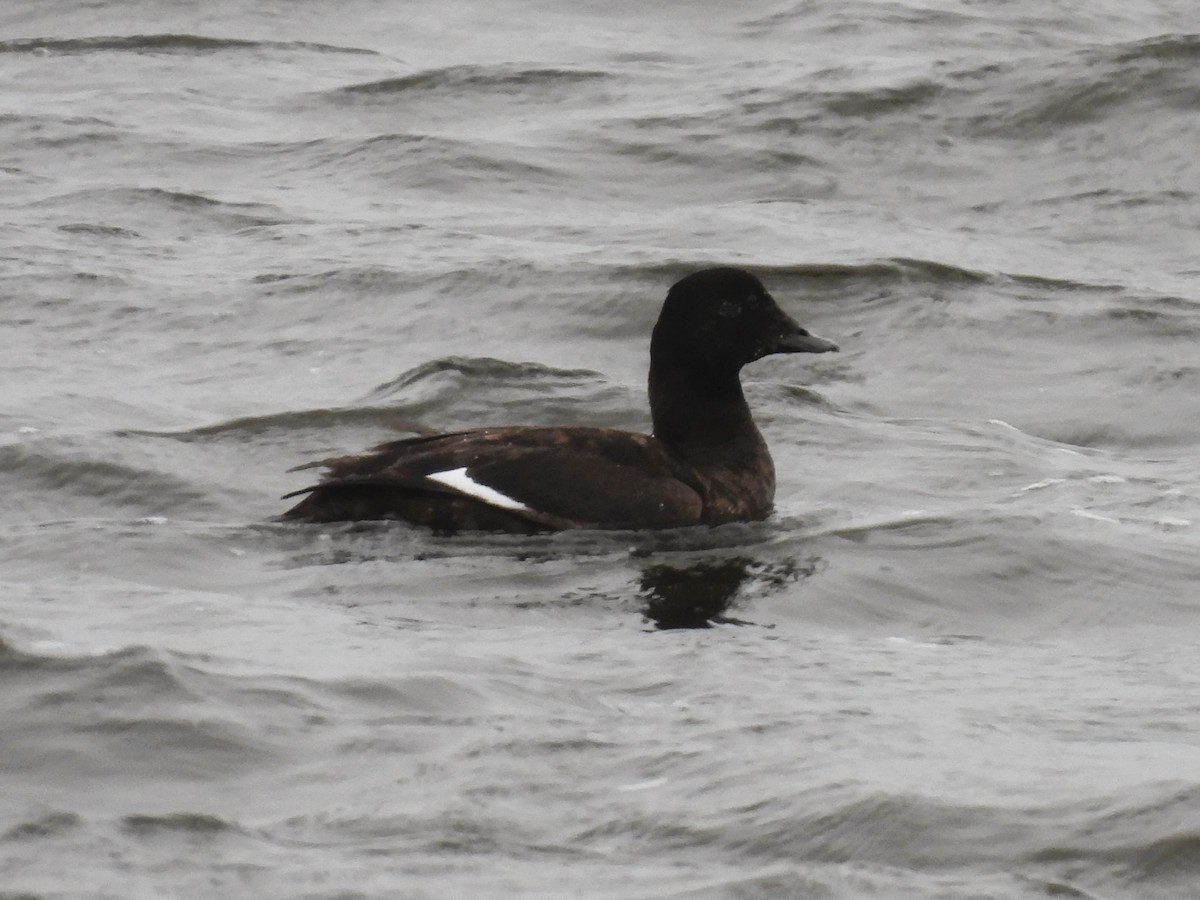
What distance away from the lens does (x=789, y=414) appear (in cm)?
1070

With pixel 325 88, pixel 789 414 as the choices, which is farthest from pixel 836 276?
pixel 325 88

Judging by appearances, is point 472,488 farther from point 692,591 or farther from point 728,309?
point 728,309

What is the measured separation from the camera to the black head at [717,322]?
936cm

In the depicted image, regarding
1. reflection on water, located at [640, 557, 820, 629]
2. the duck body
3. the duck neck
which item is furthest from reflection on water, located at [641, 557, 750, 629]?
the duck neck

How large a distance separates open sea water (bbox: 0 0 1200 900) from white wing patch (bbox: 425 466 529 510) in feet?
0.58

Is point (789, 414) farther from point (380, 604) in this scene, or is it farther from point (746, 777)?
point (746, 777)

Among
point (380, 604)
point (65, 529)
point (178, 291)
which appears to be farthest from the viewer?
point (178, 291)

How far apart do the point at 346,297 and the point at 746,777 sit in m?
6.88

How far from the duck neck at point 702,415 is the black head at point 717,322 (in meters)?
0.05

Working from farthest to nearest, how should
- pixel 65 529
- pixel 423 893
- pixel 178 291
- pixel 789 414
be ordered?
pixel 178 291, pixel 789 414, pixel 65 529, pixel 423 893

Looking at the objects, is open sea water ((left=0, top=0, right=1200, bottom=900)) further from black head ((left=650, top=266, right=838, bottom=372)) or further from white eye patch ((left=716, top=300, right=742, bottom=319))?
white eye patch ((left=716, top=300, right=742, bottom=319))

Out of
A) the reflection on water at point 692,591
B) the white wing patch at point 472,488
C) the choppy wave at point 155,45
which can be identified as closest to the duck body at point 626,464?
the white wing patch at point 472,488

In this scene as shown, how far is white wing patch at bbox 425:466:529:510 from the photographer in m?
8.60

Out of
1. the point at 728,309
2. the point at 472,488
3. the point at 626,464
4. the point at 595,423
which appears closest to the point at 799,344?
the point at 728,309
